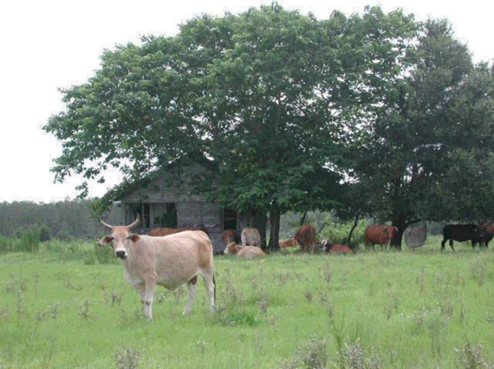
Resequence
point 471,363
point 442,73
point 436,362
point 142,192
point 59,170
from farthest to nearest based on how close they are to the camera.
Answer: point 142,192, point 59,170, point 442,73, point 436,362, point 471,363

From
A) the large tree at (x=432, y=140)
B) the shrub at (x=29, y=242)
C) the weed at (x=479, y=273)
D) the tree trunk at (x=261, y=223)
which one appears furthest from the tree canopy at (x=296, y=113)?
the weed at (x=479, y=273)

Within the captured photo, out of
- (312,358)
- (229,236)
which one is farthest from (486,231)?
(312,358)

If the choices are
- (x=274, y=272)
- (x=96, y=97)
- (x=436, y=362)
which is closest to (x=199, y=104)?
(x=96, y=97)

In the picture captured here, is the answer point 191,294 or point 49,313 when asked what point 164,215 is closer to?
point 191,294

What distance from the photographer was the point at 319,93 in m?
28.7

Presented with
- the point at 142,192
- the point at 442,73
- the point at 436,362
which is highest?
the point at 442,73

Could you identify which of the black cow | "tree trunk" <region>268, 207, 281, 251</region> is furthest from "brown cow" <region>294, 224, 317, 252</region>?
the black cow

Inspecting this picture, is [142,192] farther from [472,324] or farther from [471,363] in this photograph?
[471,363]

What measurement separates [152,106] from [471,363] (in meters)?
23.2

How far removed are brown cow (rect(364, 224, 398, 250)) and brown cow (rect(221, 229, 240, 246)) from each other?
5.51 m

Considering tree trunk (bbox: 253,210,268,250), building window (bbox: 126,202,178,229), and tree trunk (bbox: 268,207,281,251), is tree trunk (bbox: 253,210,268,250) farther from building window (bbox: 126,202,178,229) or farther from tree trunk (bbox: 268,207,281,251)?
building window (bbox: 126,202,178,229)

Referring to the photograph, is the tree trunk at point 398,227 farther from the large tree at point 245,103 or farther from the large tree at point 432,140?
the large tree at point 245,103

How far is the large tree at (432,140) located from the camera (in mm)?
26688

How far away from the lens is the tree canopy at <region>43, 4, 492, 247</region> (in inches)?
1065
